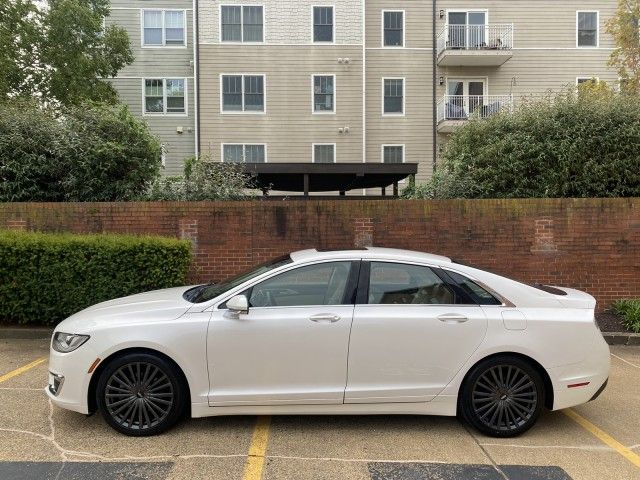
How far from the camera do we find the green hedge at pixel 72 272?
22.4 ft

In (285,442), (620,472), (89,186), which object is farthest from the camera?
Answer: (89,186)

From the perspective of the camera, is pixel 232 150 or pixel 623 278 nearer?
pixel 623 278

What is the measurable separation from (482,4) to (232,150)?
11874mm

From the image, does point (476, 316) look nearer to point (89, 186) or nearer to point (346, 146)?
point (89, 186)

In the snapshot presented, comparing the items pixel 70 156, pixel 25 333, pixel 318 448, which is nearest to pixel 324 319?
pixel 318 448

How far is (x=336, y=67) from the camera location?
19.8 m

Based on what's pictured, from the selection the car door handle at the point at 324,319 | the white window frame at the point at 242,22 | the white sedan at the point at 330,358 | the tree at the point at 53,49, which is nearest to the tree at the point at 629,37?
the white window frame at the point at 242,22

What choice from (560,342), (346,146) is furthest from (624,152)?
(346,146)

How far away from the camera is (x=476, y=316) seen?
3.94 metres

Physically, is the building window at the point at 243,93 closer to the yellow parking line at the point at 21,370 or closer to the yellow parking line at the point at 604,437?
the yellow parking line at the point at 21,370

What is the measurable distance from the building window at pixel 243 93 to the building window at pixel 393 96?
501cm

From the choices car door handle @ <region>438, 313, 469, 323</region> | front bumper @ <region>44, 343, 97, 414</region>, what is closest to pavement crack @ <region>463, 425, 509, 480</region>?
car door handle @ <region>438, 313, 469, 323</region>

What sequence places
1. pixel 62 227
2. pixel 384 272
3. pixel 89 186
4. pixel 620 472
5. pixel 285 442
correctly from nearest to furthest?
pixel 620 472 → pixel 285 442 → pixel 384 272 → pixel 62 227 → pixel 89 186

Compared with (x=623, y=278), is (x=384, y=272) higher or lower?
higher
